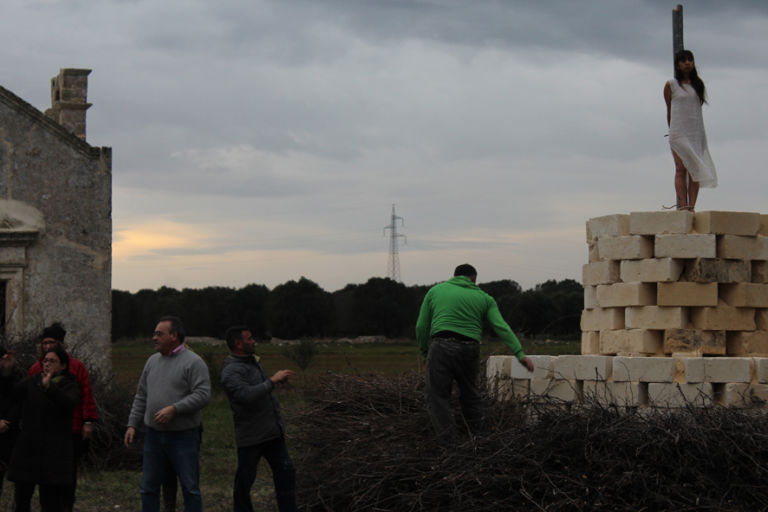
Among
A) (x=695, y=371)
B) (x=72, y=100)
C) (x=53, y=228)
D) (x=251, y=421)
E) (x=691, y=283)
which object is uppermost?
(x=72, y=100)

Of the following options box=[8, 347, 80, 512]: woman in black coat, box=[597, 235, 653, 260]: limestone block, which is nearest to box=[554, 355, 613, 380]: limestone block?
box=[597, 235, 653, 260]: limestone block

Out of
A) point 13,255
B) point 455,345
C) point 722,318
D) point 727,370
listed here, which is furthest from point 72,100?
point 727,370

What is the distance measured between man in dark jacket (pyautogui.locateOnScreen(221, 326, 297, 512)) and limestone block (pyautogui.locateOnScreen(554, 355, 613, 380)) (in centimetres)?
331

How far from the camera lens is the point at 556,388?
10859 mm

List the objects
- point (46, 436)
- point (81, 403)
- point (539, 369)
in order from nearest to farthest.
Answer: point (46, 436)
point (81, 403)
point (539, 369)

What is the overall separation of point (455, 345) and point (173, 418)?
258 cm

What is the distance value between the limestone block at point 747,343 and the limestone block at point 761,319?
10 centimetres

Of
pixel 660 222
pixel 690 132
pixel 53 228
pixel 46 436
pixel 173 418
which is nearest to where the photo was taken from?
pixel 173 418

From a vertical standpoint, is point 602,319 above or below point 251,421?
above

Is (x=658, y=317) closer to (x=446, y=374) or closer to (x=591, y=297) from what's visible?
(x=591, y=297)

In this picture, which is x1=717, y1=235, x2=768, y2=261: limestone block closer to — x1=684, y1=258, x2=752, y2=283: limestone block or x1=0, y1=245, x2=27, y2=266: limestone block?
x1=684, y1=258, x2=752, y2=283: limestone block

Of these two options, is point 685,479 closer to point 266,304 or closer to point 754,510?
point 754,510

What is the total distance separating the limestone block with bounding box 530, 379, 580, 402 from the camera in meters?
10.7

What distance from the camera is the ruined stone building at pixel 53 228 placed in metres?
18.3
